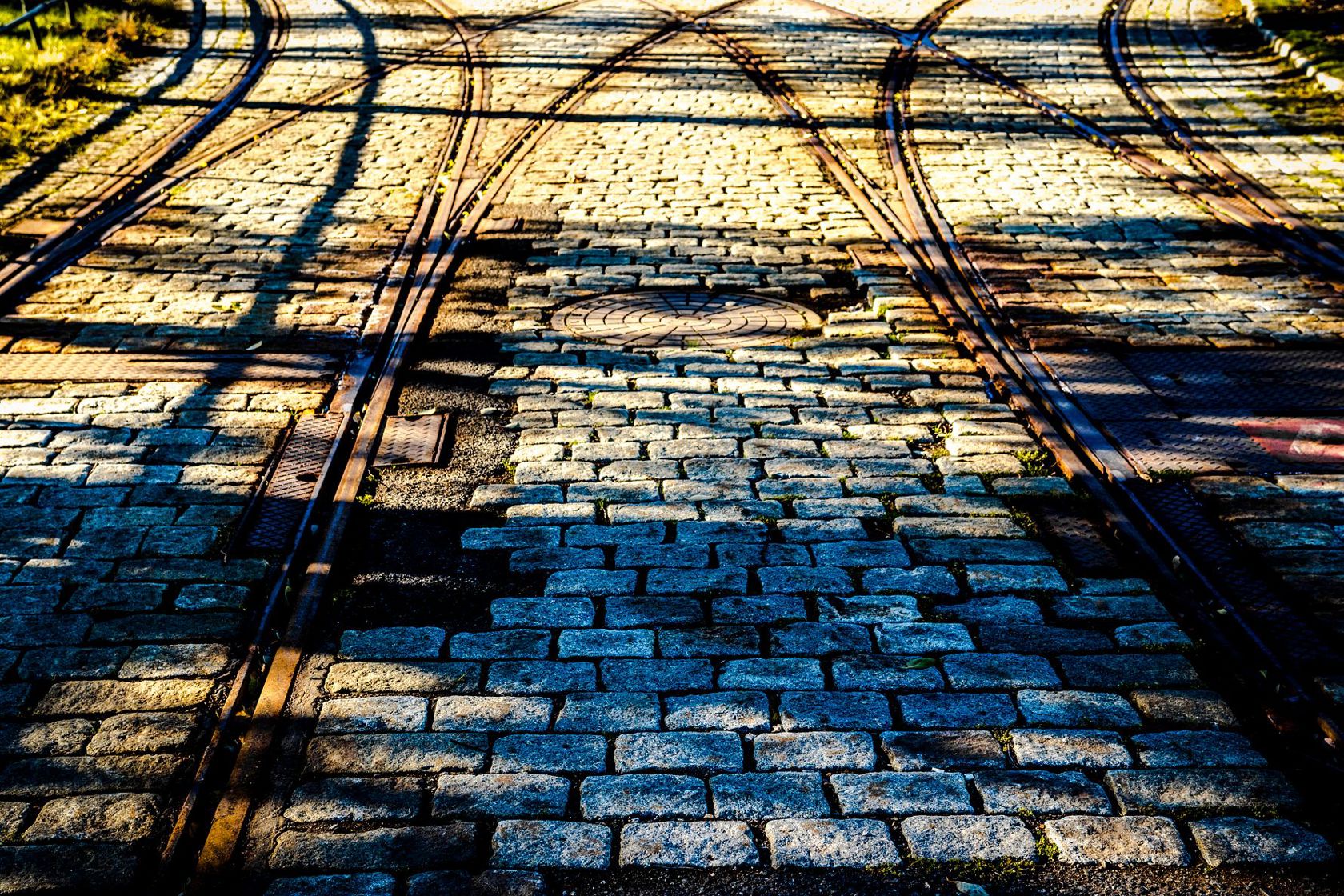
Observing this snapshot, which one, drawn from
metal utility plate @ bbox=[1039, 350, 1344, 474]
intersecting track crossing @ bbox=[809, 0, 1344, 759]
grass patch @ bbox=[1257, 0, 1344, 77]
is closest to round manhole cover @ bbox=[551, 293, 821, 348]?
intersecting track crossing @ bbox=[809, 0, 1344, 759]

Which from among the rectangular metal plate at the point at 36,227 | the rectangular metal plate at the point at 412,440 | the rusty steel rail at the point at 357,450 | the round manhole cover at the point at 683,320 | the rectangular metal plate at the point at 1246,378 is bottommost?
the rectangular metal plate at the point at 1246,378

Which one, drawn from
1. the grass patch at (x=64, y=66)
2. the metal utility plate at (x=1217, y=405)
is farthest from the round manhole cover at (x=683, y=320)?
the grass patch at (x=64, y=66)

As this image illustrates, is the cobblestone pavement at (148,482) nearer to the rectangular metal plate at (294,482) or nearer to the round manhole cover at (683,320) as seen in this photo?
the rectangular metal plate at (294,482)

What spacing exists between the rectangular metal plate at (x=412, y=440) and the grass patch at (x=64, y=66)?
662 cm

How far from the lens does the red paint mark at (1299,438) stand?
17.9 feet

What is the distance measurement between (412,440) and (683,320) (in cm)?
210

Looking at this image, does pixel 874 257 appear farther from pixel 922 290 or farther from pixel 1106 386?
pixel 1106 386

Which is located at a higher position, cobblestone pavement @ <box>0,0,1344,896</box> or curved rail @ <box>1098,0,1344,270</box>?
curved rail @ <box>1098,0,1344,270</box>

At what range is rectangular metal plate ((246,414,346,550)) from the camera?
15.8ft

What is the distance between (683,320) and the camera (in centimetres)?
723

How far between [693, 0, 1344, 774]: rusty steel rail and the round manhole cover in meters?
0.96

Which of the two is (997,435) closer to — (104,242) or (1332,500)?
(1332,500)

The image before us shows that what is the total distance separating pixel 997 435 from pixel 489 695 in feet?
9.40

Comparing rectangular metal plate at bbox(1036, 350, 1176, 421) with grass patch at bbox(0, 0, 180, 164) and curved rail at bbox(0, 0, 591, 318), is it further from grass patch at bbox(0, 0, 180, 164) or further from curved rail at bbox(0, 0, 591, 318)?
grass patch at bbox(0, 0, 180, 164)
